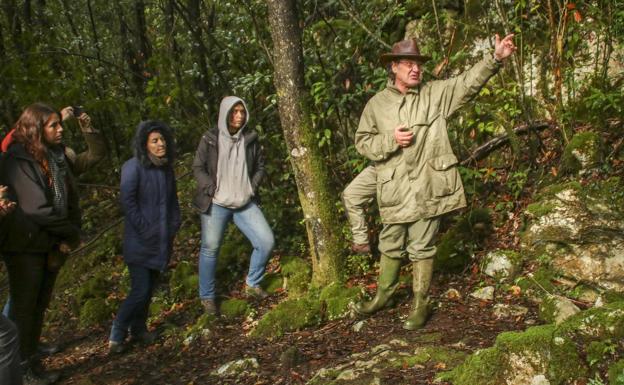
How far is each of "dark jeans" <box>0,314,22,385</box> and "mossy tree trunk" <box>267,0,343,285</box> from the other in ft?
9.98

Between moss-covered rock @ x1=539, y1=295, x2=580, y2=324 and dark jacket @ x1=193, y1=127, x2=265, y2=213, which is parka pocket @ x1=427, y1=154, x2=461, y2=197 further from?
dark jacket @ x1=193, y1=127, x2=265, y2=213

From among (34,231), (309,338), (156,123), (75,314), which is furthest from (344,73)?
(75,314)

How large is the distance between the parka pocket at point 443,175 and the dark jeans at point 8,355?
3.27 m

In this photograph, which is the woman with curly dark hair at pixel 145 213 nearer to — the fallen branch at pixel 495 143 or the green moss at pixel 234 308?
the green moss at pixel 234 308

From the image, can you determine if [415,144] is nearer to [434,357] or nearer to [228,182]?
[434,357]

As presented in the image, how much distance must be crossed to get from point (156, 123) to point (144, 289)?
1.69 metres

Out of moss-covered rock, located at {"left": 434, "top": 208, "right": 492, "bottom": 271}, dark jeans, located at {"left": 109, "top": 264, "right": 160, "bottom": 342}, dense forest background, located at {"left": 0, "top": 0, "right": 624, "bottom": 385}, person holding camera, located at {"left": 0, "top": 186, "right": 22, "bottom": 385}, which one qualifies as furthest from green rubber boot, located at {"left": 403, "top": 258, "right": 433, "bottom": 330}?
person holding camera, located at {"left": 0, "top": 186, "right": 22, "bottom": 385}

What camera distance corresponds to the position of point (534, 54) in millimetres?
7008

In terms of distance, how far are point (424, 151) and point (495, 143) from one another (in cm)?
248

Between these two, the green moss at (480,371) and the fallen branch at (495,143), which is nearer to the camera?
the green moss at (480,371)

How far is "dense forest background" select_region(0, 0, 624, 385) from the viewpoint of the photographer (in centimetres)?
500

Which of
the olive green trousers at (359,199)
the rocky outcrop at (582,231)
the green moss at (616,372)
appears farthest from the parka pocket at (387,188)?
the green moss at (616,372)

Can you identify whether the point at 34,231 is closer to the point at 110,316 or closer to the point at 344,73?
the point at 110,316

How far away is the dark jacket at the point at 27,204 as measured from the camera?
4621mm
